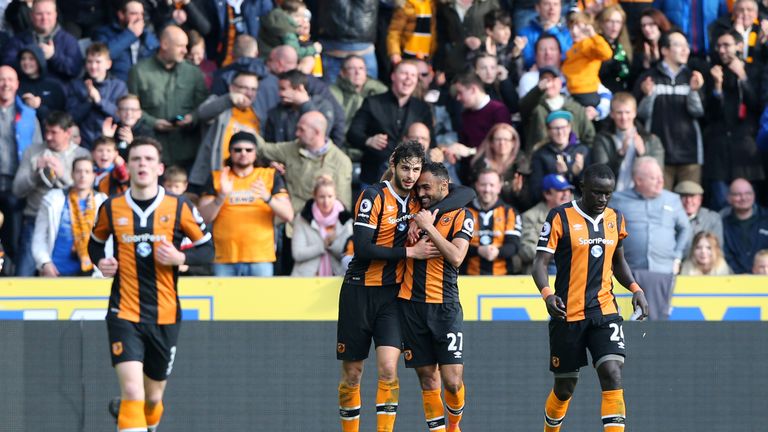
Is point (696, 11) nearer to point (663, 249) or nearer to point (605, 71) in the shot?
point (605, 71)

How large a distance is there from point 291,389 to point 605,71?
577 cm

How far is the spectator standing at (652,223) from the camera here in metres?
12.5

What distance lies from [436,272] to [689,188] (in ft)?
15.2

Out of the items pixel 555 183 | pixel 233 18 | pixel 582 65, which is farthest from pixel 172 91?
pixel 582 65

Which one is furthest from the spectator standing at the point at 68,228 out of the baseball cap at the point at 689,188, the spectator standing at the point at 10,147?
the baseball cap at the point at 689,188

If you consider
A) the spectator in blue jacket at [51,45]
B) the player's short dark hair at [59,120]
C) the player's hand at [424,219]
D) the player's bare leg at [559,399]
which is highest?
the spectator in blue jacket at [51,45]

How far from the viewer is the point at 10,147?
13.6 m

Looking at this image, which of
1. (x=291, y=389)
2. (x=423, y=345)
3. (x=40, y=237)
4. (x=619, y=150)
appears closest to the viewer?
(x=423, y=345)

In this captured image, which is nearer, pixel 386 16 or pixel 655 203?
pixel 655 203

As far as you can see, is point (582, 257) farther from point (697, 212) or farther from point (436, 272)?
point (697, 212)

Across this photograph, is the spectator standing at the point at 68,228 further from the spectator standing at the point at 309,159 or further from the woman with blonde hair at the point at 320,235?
the woman with blonde hair at the point at 320,235

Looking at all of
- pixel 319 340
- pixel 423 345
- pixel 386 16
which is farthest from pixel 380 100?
pixel 423 345

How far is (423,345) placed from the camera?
9.88 m

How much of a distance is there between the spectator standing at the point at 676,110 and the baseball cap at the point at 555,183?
6.10ft
